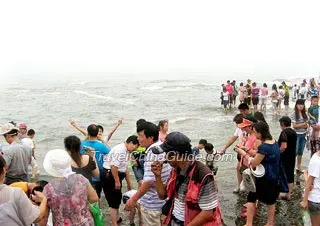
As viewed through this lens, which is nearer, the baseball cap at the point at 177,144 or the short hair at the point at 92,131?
the baseball cap at the point at 177,144

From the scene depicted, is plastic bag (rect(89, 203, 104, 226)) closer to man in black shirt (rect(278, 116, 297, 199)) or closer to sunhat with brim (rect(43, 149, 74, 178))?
sunhat with brim (rect(43, 149, 74, 178))

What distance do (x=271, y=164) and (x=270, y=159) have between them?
0.26 feet

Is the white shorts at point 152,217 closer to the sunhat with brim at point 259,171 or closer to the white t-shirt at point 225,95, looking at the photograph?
the sunhat with brim at point 259,171

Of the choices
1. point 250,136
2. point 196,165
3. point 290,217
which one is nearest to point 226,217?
point 290,217

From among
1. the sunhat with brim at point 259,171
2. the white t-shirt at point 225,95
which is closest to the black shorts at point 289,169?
the sunhat with brim at point 259,171

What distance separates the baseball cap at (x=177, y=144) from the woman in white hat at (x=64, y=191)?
3.38 ft

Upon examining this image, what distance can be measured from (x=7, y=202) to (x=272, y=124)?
15.5m

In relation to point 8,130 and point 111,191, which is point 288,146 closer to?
point 111,191

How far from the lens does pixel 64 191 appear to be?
12.4 ft

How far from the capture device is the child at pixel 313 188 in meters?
4.73

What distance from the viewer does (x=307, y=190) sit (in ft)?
15.8

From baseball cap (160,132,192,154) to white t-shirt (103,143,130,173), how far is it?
2442 millimetres

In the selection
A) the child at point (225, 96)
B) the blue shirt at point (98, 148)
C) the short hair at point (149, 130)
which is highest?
the short hair at point (149, 130)

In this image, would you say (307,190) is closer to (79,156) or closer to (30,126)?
(79,156)
